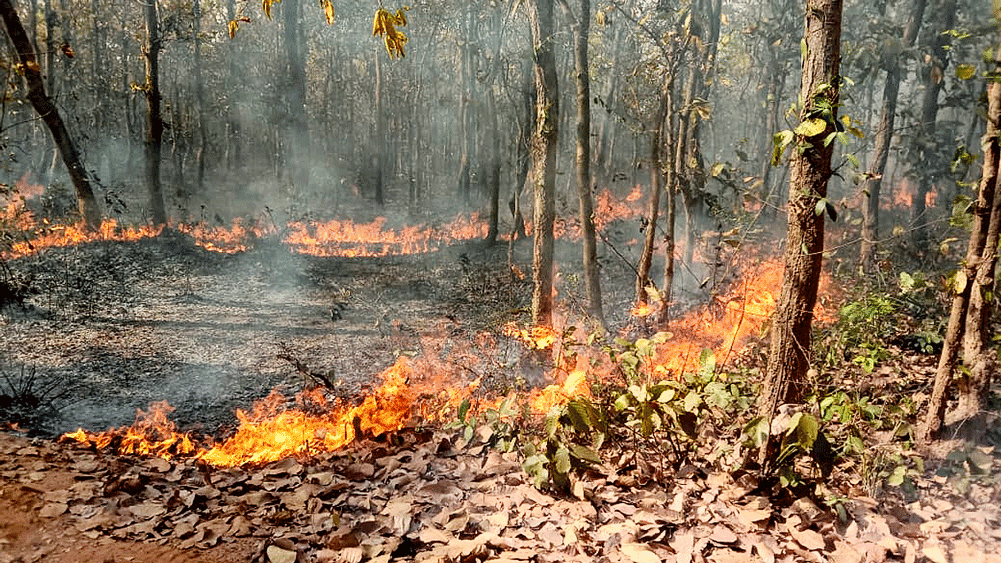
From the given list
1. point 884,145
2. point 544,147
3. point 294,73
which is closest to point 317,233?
point 294,73

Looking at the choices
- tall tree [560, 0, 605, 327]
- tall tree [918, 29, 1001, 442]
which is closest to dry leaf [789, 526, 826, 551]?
tall tree [918, 29, 1001, 442]

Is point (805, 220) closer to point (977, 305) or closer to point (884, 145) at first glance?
point (977, 305)

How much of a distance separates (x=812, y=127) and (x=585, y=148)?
226 inches

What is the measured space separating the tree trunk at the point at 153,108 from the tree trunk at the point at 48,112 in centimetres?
193

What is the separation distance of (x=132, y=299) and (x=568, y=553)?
41.0 feet

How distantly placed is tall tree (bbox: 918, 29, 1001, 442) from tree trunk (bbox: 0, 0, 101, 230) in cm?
1367

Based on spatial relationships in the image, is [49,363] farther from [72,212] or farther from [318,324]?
[72,212]

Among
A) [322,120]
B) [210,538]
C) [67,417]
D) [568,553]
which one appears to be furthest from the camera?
[322,120]

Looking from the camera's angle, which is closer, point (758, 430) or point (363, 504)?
point (758, 430)

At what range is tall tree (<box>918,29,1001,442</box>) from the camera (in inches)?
160

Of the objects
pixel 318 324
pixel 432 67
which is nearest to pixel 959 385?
pixel 318 324

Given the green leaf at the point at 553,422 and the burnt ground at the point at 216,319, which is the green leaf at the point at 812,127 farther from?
the burnt ground at the point at 216,319

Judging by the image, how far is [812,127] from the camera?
11.5ft

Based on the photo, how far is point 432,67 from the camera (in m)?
28.7
